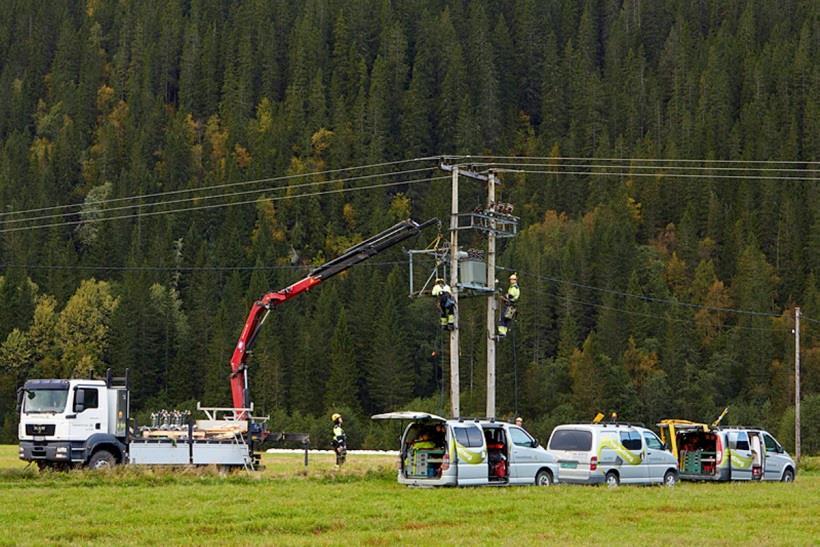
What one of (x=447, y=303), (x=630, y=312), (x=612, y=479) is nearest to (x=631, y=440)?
(x=612, y=479)

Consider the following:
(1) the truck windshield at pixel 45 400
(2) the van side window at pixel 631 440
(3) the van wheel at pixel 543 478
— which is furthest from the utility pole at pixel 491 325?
(1) the truck windshield at pixel 45 400

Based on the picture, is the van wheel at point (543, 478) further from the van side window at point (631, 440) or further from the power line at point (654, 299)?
the power line at point (654, 299)

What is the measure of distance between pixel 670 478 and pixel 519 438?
6719 mm

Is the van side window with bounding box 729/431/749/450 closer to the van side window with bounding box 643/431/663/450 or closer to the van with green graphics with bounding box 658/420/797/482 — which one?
the van with green graphics with bounding box 658/420/797/482

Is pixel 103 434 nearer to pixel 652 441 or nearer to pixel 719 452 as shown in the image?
pixel 652 441

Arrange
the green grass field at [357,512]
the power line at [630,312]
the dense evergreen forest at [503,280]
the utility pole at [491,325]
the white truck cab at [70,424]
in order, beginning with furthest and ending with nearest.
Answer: the power line at [630,312] < the dense evergreen forest at [503,280] < the utility pole at [491,325] < the white truck cab at [70,424] < the green grass field at [357,512]

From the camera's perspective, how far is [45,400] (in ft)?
133

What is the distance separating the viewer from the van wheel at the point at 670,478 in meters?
41.9

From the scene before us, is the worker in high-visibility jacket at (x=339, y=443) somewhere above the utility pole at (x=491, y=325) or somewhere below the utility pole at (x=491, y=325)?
below

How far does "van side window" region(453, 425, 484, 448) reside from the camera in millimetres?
36469

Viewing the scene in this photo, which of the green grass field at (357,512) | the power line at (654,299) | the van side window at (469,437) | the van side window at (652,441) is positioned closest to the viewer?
the green grass field at (357,512)

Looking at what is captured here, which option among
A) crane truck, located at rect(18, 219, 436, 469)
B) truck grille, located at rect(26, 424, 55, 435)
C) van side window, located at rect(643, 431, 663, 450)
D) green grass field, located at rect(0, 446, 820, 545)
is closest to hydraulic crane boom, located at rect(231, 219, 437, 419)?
crane truck, located at rect(18, 219, 436, 469)

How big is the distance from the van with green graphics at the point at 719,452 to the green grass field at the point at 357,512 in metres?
4.63

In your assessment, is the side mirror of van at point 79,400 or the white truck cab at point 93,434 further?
the side mirror of van at point 79,400
